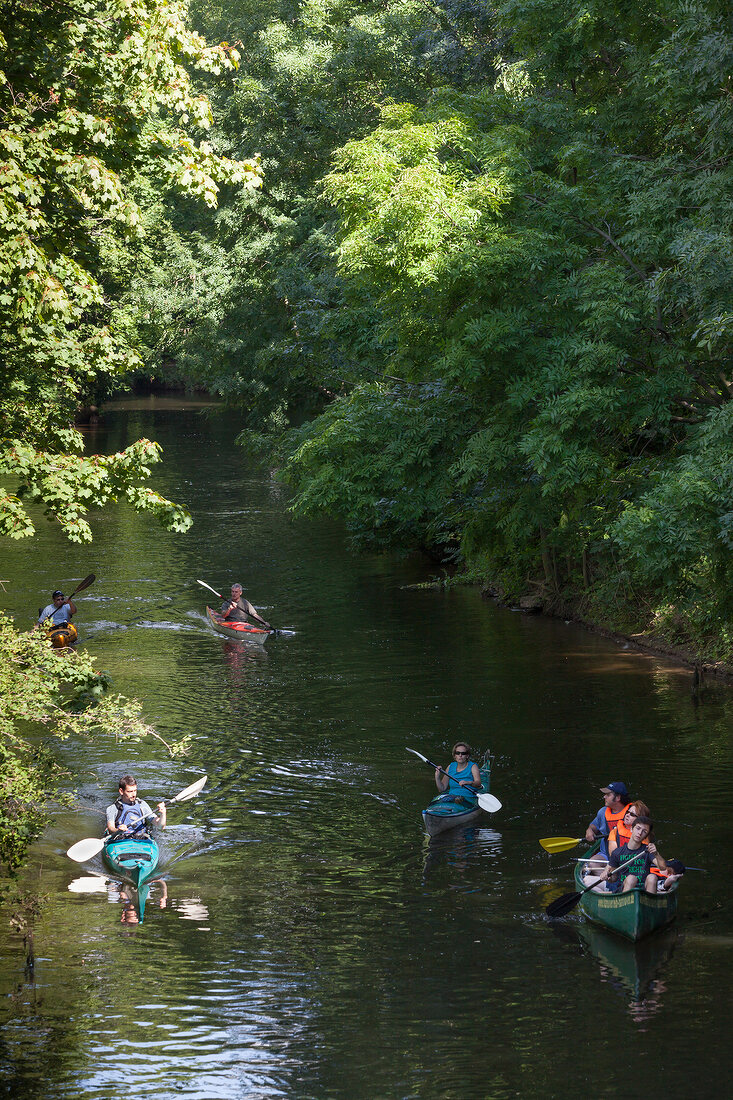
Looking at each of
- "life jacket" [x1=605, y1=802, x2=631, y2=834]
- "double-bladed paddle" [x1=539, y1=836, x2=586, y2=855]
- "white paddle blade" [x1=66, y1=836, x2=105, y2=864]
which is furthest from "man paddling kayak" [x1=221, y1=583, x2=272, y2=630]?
"life jacket" [x1=605, y1=802, x2=631, y2=834]

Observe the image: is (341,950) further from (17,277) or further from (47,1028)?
(17,277)

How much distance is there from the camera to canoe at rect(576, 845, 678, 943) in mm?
12422

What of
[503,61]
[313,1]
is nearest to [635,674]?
[503,61]

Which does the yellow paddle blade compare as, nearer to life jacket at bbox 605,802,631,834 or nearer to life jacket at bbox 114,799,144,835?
life jacket at bbox 605,802,631,834

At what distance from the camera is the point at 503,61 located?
103 ft

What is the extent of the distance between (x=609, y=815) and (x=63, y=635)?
40.6ft

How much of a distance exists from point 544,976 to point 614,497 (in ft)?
37.2

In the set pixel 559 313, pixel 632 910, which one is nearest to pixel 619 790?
pixel 632 910

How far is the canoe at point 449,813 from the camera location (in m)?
15.9

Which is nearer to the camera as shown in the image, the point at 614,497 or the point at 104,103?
the point at 104,103

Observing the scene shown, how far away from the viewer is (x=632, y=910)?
40.8 feet

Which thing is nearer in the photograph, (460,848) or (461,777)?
(460,848)

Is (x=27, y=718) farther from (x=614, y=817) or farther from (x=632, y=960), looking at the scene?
(x=614, y=817)

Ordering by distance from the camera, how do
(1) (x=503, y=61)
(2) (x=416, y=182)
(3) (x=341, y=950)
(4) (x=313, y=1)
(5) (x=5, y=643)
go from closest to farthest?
(5) (x=5, y=643) → (3) (x=341, y=950) → (2) (x=416, y=182) → (1) (x=503, y=61) → (4) (x=313, y=1)
